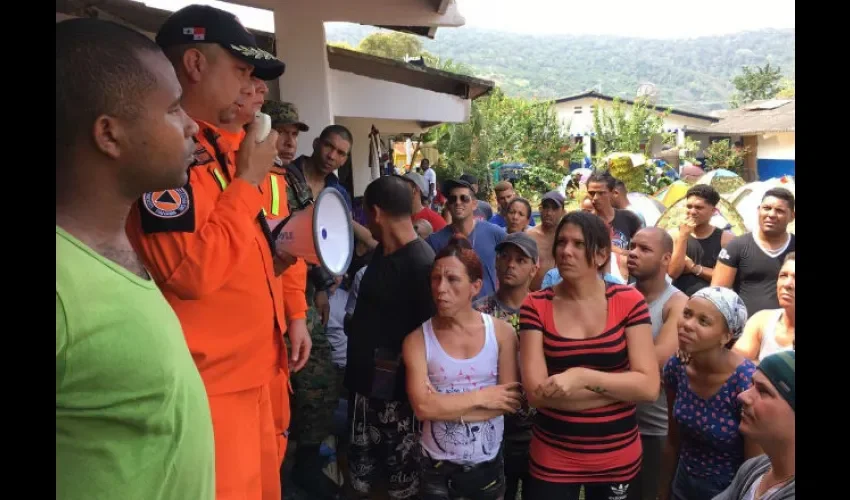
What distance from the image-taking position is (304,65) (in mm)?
5734

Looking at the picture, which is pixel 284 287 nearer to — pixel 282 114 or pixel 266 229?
pixel 266 229

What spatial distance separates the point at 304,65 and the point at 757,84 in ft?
277

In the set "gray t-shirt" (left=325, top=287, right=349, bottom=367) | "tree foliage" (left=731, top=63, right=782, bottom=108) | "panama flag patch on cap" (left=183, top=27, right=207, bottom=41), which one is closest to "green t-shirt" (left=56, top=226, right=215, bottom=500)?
"panama flag patch on cap" (left=183, top=27, right=207, bottom=41)

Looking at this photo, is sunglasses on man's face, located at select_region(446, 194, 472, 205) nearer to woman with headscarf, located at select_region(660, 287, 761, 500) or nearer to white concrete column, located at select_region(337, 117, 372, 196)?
woman with headscarf, located at select_region(660, 287, 761, 500)

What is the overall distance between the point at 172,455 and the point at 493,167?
27187mm

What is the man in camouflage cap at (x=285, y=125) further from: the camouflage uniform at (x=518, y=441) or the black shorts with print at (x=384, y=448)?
the camouflage uniform at (x=518, y=441)

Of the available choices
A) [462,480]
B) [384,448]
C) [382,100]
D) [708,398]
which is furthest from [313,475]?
[382,100]

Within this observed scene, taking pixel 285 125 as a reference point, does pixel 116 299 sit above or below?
below

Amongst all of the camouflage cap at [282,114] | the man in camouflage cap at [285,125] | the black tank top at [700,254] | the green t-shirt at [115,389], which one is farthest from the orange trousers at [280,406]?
the black tank top at [700,254]

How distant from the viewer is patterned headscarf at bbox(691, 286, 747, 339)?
108 inches

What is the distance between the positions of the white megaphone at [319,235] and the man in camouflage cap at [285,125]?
1.91 meters

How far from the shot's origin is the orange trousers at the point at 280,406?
2.39 meters

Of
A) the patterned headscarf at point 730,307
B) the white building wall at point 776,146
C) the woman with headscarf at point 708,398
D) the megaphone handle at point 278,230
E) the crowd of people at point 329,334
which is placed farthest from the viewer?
the white building wall at point 776,146
